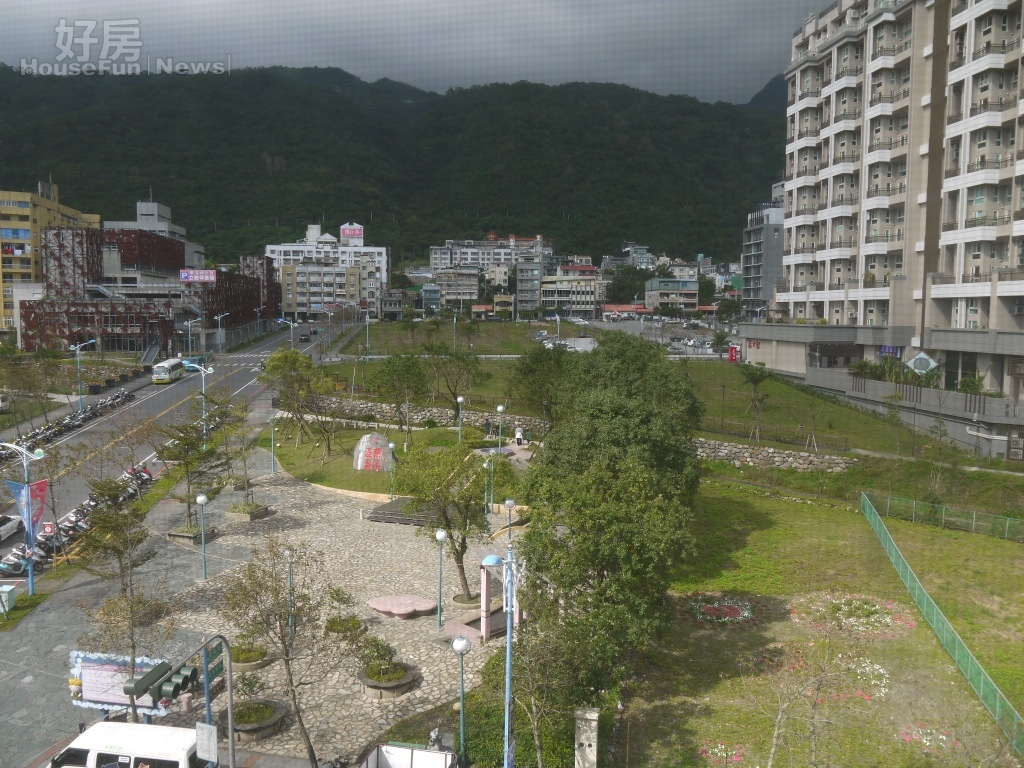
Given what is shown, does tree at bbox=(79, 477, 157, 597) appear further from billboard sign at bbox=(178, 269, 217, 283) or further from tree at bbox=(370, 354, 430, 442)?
billboard sign at bbox=(178, 269, 217, 283)

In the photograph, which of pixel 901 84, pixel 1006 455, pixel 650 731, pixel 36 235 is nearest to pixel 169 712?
pixel 650 731

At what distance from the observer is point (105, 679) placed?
14.5 metres

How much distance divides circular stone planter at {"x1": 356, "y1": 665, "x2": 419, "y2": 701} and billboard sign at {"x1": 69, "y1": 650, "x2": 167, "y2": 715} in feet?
12.4

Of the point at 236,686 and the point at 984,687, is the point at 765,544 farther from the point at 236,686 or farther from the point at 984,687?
the point at 236,686

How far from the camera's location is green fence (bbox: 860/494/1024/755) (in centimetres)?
1308

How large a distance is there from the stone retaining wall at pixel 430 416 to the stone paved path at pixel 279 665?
13907mm

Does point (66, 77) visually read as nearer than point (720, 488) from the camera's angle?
No

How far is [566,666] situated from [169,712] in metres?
8.05

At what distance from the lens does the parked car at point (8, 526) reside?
26.0m

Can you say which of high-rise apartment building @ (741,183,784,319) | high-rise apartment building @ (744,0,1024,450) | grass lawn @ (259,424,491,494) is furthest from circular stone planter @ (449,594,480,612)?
high-rise apartment building @ (741,183,784,319)

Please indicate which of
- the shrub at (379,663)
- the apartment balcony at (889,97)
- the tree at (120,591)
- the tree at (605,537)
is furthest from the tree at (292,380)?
the apartment balcony at (889,97)

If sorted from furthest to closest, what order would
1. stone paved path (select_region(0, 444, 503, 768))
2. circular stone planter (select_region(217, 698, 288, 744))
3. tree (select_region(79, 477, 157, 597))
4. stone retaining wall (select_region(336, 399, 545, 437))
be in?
stone retaining wall (select_region(336, 399, 545, 437)), tree (select_region(79, 477, 157, 597)), stone paved path (select_region(0, 444, 503, 768)), circular stone planter (select_region(217, 698, 288, 744))

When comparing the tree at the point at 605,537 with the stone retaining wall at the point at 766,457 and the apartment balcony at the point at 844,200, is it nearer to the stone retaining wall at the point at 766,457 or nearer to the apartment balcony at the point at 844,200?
the stone retaining wall at the point at 766,457

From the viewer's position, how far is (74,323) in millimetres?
70375
